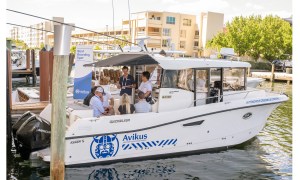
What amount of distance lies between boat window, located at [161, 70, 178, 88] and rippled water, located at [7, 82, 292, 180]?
7.46ft

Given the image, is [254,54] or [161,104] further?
[254,54]

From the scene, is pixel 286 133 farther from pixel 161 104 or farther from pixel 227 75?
pixel 161 104

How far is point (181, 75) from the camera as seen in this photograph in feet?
36.9

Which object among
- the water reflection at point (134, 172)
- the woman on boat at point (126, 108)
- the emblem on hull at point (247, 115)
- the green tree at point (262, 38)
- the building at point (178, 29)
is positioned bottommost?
the water reflection at point (134, 172)

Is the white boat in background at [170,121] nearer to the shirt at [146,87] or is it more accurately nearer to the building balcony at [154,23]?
the shirt at [146,87]

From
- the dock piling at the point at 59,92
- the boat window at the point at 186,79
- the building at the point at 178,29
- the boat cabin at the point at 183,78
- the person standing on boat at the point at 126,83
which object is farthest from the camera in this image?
the building at the point at 178,29

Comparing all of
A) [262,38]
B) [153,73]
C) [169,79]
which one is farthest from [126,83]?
[262,38]

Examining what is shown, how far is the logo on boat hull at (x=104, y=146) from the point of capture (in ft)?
32.2

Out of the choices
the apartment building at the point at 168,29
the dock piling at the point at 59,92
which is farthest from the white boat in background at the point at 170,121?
the apartment building at the point at 168,29

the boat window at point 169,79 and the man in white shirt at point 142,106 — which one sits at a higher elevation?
the boat window at point 169,79

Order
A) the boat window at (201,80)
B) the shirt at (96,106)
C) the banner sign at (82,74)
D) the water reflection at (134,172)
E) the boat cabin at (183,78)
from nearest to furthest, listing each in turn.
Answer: the water reflection at (134,172) → the shirt at (96,106) → the boat cabin at (183,78) → the boat window at (201,80) → the banner sign at (82,74)

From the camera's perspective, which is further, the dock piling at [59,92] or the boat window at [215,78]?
the boat window at [215,78]

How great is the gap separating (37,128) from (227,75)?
6495 mm
